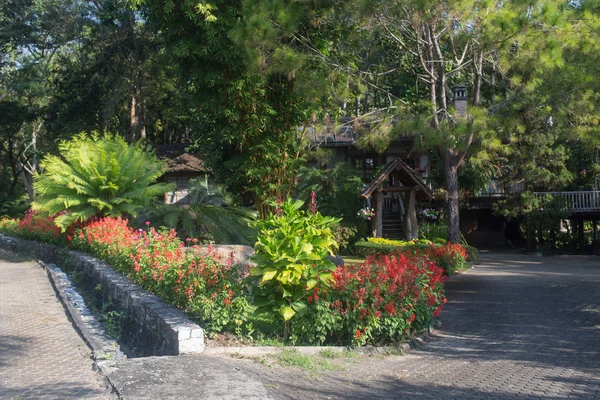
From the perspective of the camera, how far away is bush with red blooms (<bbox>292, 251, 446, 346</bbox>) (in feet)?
27.9

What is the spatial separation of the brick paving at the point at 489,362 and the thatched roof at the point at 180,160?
21.3 metres

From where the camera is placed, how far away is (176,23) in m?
15.5

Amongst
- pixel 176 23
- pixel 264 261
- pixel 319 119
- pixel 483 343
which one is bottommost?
pixel 483 343

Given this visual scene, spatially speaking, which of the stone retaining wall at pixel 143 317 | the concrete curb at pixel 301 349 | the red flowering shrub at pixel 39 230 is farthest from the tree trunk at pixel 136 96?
the concrete curb at pixel 301 349

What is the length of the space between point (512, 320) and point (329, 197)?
16.2 m

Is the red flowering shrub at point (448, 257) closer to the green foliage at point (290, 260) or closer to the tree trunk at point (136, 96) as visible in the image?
the green foliage at point (290, 260)

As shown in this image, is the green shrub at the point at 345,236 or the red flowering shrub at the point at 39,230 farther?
the green shrub at the point at 345,236

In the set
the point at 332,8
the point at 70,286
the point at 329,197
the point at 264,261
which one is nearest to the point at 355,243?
the point at 329,197

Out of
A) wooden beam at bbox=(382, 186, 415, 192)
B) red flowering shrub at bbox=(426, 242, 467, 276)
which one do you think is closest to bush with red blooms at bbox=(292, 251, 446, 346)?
red flowering shrub at bbox=(426, 242, 467, 276)

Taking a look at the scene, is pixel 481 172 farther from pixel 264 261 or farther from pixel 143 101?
pixel 264 261

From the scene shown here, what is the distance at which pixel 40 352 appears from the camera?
8.32m

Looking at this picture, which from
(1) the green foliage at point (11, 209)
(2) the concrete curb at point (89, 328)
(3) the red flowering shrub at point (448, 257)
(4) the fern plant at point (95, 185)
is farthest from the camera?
(1) the green foliage at point (11, 209)

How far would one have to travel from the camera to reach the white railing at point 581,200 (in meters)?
30.2

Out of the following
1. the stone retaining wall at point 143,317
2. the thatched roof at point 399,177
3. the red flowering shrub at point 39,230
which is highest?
the thatched roof at point 399,177
